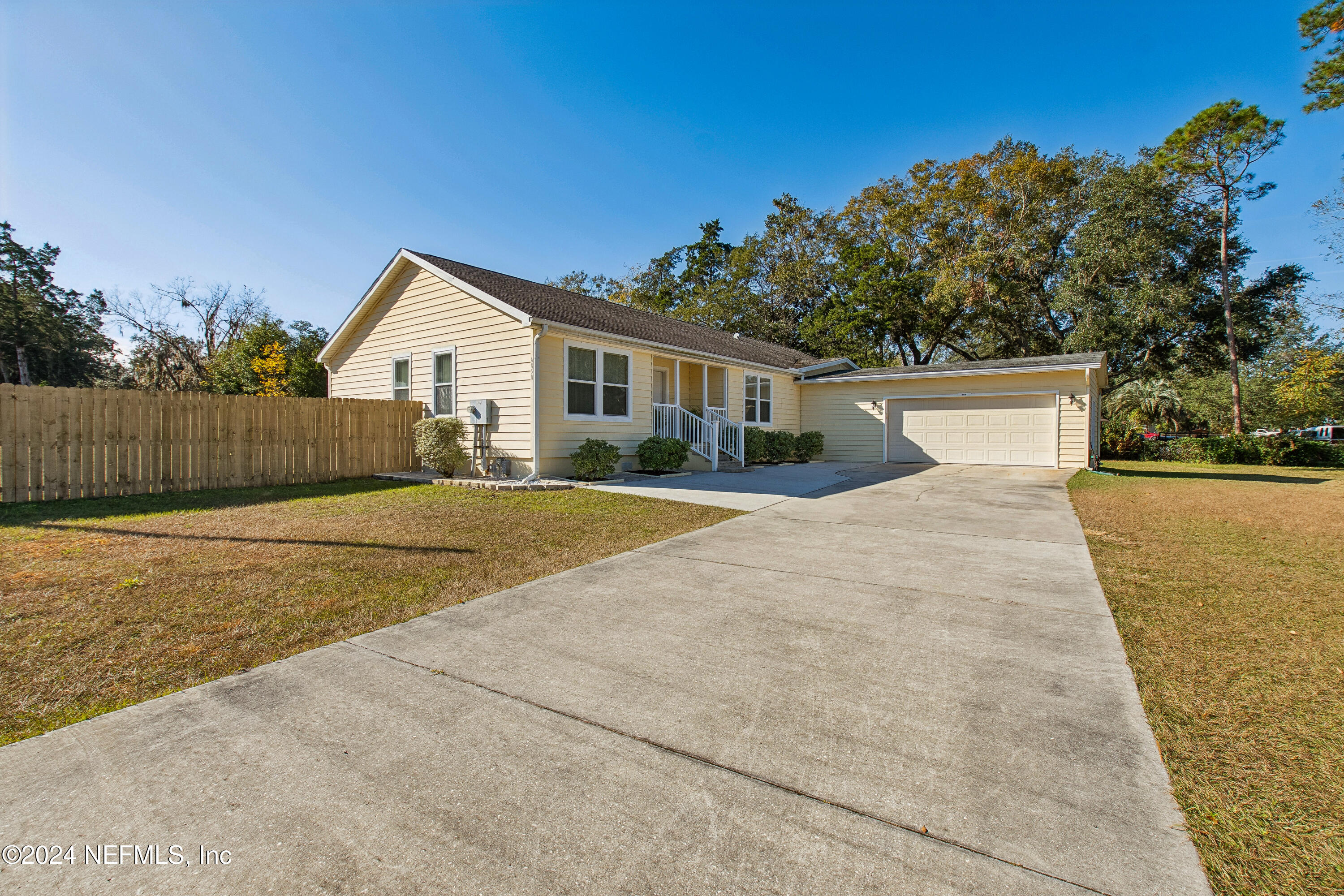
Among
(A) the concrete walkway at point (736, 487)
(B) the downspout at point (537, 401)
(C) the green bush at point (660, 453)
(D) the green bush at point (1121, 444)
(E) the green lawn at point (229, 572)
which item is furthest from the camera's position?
(D) the green bush at point (1121, 444)

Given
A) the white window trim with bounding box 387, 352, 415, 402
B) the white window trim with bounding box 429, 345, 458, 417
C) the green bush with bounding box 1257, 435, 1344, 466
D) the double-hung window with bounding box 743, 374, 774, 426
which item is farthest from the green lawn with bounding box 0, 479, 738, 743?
the green bush with bounding box 1257, 435, 1344, 466

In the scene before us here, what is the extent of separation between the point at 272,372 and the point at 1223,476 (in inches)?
1232

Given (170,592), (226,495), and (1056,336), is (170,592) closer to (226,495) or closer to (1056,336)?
(226,495)

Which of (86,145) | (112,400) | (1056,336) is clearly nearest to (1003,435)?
(1056,336)

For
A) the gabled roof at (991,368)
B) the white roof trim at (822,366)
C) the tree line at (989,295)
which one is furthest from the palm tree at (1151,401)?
the white roof trim at (822,366)

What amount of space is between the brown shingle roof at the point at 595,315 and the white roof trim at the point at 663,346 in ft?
0.22

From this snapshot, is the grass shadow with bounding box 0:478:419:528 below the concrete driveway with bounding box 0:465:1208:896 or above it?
above

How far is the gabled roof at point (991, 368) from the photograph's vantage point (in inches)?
560

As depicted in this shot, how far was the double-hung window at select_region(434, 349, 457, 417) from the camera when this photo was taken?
12.1 meters

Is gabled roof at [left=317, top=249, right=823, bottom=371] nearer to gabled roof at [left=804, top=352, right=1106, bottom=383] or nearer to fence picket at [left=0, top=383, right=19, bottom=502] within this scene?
gabled roof at [left=804, top=352, right=1106, bottom=383]

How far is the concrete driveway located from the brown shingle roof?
8.28 meters

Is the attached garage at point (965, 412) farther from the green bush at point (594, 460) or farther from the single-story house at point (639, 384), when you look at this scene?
the green bush at point (594, 460)

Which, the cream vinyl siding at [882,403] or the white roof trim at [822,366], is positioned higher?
the white roof trim at [822,366]

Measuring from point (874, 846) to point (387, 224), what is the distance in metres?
19.9
